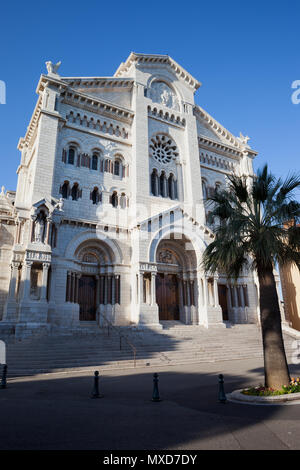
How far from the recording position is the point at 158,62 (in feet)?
106

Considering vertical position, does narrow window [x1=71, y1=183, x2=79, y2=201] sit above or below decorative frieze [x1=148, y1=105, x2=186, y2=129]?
below

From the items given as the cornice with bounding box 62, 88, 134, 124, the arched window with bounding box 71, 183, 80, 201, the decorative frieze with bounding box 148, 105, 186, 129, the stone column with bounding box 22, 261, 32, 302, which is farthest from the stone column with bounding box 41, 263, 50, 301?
the decorative frieze with bounding box 148, 105, 186, 129

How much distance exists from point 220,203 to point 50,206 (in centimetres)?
1401

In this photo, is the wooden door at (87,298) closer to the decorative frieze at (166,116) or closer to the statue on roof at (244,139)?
the decorative frieze at (166,116)

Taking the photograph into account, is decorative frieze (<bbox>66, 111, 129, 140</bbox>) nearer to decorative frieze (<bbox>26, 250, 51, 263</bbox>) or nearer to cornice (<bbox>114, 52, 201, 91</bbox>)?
cornice (<bbox>114, 52, 201, 91</bbox>)

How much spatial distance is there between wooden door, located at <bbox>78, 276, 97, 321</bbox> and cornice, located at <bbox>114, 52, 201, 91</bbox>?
21.8 m

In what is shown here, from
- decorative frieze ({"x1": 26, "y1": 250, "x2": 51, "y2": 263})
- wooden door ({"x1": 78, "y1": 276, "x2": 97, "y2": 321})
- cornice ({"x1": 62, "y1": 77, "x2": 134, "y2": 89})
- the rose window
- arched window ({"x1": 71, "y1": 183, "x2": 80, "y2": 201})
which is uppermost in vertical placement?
cornice ({"x1": 62, "y1": 77, "x2": 134, "y2": 89})

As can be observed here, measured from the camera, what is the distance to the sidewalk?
5273mm

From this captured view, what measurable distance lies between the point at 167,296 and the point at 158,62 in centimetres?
2392

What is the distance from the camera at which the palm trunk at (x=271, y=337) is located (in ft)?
29.5

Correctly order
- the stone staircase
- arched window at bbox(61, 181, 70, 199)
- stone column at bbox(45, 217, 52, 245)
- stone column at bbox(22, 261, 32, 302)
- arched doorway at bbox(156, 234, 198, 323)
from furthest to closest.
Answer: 1. arched doorway at bbox(156, 234, 198, 323)
2. arched window at bbox(61, 181, 70, 199)
3. stone column at bbox(45, 217, 52, 245)
4. stone column at bbox(22, 261, 32, 302)
5. the stone staircase

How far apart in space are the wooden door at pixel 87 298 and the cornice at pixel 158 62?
2175cm

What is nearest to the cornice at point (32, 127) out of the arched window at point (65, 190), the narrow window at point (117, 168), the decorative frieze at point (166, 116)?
the arched window at point (65, 190)

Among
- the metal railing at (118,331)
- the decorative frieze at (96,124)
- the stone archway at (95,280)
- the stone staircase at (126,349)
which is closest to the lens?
the stone staircase at (126,349)
